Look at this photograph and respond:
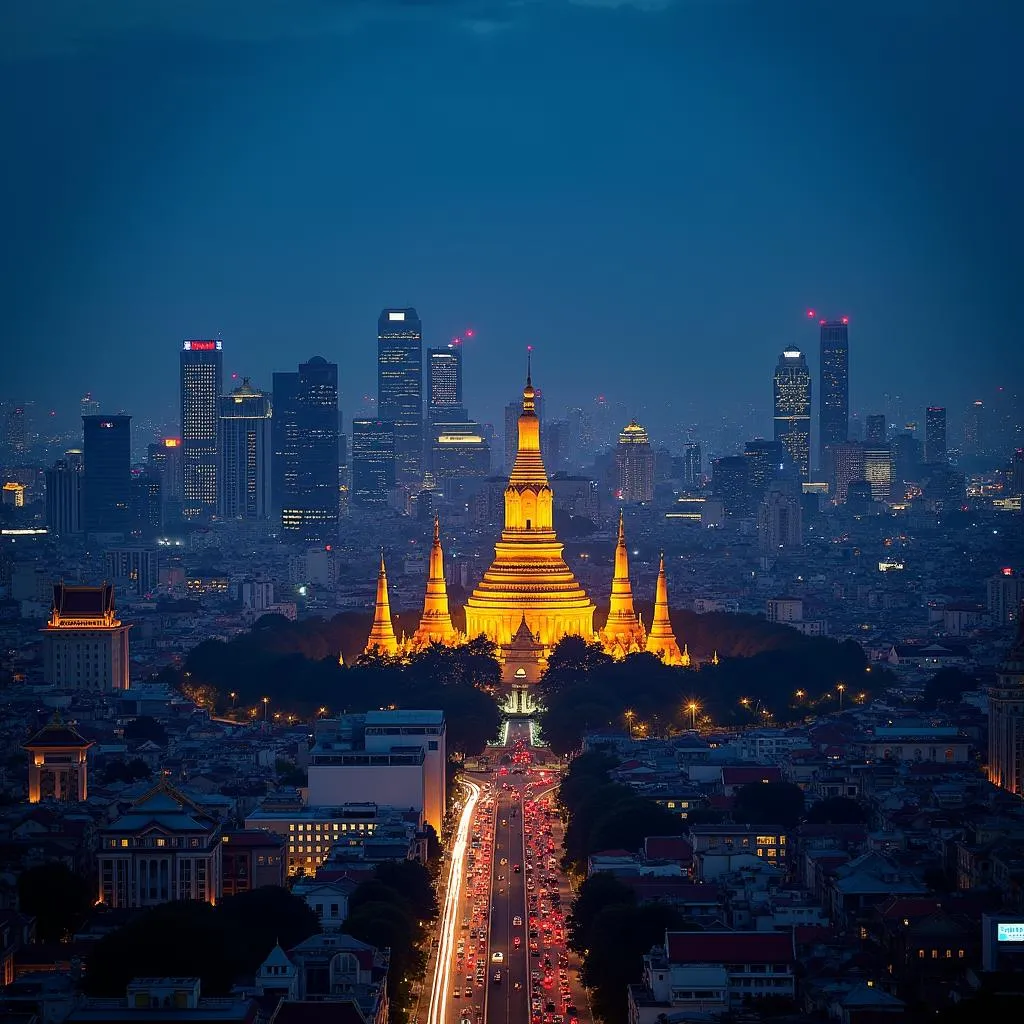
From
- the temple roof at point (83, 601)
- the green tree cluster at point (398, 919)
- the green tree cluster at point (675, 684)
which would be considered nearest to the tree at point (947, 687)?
the green tree cluster at point (675, 684)

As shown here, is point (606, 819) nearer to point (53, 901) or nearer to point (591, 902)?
point (591, 902)

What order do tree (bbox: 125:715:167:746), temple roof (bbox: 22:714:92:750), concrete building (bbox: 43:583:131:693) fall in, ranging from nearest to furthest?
temple roof (bbox: 22:714:92:750)
tree (bbox: 125:715:167:746)
concrete building (bbox: 43:583:131:693)

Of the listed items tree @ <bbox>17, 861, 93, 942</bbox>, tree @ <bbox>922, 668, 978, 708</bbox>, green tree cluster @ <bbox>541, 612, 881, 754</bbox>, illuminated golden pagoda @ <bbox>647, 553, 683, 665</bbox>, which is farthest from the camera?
illuminated golden pagoda @ <bbox>647, 553, 683, 665</bbox>

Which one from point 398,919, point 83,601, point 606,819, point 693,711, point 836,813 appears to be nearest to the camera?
point 398,919

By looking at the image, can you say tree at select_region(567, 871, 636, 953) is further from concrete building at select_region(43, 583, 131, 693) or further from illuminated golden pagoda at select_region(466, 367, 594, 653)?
illuminated golden pagoda at select_region(466, 367, 594, 653)

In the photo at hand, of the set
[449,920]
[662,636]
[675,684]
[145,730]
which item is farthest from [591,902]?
→ [662,636]

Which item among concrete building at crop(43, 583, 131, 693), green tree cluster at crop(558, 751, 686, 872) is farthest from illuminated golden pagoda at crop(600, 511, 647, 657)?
green tree cluster at crop(558, 751, 686, 872)

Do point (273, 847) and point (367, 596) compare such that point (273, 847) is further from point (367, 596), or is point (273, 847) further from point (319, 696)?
point (367, 596)
